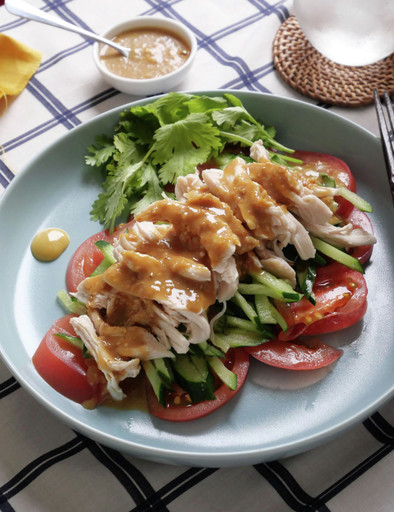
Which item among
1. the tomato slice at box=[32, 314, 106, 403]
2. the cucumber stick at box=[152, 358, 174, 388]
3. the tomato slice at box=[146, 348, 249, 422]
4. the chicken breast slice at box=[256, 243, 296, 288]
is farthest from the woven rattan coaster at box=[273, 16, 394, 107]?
the tomato slice at box=[32, 314, 106, 403]

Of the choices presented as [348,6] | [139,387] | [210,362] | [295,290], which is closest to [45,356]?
[139,387]

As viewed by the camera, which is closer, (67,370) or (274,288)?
(67,370)

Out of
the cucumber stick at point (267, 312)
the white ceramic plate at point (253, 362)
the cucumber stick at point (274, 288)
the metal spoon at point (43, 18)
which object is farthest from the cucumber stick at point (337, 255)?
the metal spoon at point (43, 18)

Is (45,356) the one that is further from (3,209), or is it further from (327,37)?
(327,37)

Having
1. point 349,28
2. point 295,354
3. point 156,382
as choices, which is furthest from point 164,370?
point 349,28

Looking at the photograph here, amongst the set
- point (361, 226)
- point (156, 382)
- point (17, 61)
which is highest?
point (17, 61)

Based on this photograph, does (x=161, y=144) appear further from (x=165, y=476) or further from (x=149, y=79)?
(x=165, y=476)

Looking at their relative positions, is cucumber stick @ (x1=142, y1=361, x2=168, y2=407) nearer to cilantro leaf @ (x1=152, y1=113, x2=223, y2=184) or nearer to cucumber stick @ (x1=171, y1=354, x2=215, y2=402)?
cucumber stick @ (x1=171, y1=354, x2=215, y2=402)
